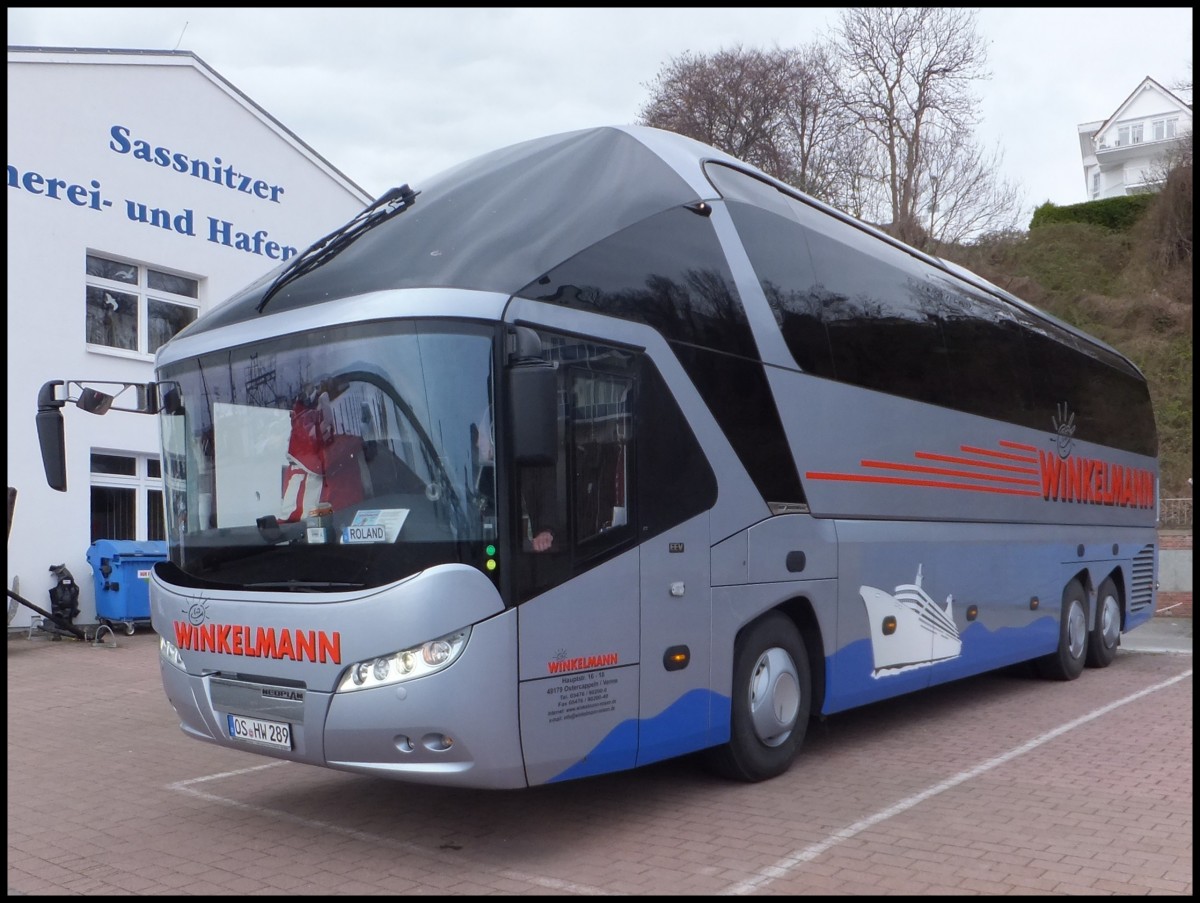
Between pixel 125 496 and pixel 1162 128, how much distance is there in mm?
75085

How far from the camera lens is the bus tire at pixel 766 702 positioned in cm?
713

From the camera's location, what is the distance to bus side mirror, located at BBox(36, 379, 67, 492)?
6527 mm

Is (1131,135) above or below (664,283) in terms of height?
above

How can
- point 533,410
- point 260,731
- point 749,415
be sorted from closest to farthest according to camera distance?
point 533,410 → point 260,731 → point 749,415

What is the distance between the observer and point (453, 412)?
Result: 5.58 m

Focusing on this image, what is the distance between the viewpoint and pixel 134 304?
17.3 meters

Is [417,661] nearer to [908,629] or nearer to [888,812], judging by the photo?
[888,812]

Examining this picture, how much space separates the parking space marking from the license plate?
7.39 feet

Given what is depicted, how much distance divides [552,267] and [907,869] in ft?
11.2

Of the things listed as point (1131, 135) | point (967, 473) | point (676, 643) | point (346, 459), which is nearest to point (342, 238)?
point (346, 459)

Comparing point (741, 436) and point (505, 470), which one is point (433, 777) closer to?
point (505, 470)

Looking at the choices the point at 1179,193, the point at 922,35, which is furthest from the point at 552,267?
the point at 1179,193

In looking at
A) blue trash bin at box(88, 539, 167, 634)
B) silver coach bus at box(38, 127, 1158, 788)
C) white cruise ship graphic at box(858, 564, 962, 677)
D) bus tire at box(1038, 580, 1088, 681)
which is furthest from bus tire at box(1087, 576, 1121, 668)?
blue trash bin at box(88, 539, 167, 634)

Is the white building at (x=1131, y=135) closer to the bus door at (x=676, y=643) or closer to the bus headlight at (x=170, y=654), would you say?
the bus door at (x=676, y=643)
